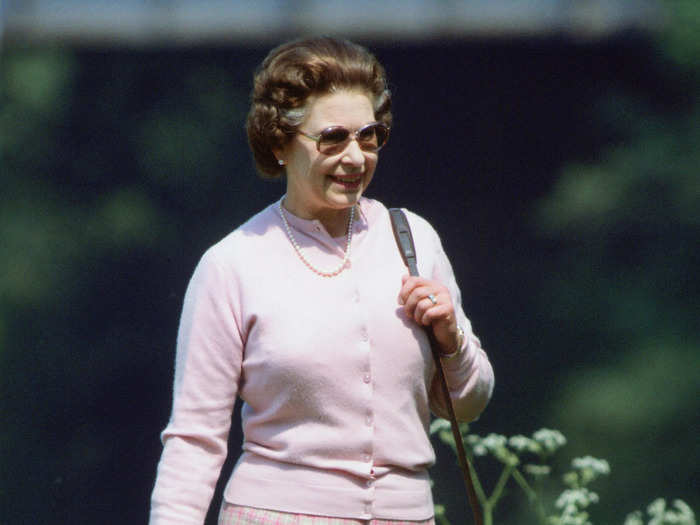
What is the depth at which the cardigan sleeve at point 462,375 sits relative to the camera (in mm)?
2141

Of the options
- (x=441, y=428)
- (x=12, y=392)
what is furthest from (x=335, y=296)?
(x=12, y=392)

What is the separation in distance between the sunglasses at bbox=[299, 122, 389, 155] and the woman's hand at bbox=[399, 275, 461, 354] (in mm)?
230

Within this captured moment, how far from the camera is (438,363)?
2.08 meters

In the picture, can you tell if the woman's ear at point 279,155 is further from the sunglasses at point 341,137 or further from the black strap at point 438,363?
the black strap at point 438,363

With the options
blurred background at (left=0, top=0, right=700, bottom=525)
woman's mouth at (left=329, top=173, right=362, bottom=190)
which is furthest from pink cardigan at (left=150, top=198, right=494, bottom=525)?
blurred background at (left=0, top=0, right=700, bottom=525)

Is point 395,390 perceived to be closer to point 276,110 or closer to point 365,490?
point 365,490

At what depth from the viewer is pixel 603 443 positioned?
12.7ft

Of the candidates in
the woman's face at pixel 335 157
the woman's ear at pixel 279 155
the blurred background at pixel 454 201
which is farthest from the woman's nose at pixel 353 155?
the blurred background at pixel 454 201

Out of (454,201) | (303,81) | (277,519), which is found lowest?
(277,519)

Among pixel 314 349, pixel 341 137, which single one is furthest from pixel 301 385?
pixel 341 137

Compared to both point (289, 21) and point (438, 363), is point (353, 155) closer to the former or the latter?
point (438, 363)

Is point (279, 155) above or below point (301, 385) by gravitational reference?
above

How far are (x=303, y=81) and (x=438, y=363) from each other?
19.9 inches

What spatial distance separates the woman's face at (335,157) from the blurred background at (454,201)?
173cm
